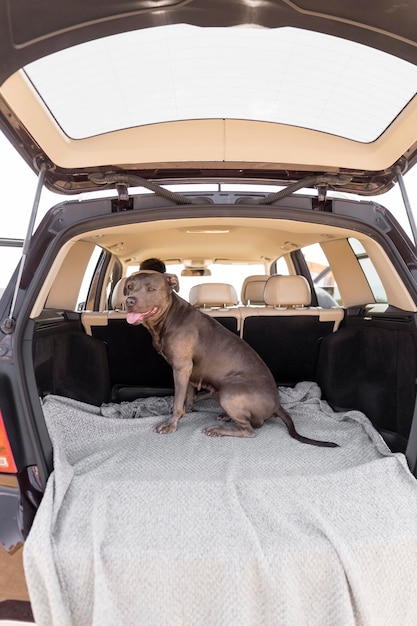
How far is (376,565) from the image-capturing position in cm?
167

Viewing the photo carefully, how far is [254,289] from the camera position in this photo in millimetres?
5531

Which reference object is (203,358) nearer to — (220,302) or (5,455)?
(220,302)

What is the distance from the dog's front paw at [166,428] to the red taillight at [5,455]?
132 cm

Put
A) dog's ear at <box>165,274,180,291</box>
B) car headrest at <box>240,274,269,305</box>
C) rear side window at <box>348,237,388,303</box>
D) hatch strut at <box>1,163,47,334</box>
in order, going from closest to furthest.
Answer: hatch strut at <box>1,163,47,334</box>
dog's ear at <box>165,274,180,291</box>
rear side window at <box>348,237,388,303</box>
car headrest at <box>240,274,269,305</box>

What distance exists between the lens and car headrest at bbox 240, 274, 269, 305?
18.0 ft

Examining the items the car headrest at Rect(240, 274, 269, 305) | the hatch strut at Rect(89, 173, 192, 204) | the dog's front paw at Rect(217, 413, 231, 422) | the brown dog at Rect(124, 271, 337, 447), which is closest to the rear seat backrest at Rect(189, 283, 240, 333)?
the brown dog at Rect(124, 271, 337, 447)

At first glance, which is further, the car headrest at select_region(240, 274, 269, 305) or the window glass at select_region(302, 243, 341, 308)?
the car headrest at select_region(240, 274, 269, 305)

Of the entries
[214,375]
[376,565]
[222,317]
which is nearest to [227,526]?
[376,565]

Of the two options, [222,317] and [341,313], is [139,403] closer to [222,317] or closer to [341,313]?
[222,317]

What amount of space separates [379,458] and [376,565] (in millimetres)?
937

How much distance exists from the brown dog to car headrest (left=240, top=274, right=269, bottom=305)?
1902 mm

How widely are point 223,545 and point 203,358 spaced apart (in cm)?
193

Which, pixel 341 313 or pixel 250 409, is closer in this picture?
pixel 250 409

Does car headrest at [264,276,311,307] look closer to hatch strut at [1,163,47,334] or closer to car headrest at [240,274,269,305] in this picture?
car headrest at [240,274,269,305]
